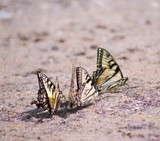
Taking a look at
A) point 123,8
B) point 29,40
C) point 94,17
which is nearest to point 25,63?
point 29,40

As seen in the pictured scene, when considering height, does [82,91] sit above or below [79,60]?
below

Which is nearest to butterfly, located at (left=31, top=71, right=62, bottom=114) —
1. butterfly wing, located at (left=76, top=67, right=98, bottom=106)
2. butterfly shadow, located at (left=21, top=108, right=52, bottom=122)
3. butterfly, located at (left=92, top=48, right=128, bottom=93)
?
butterfly shadow, located at (left=21, top=108, right=52, bottom=122)

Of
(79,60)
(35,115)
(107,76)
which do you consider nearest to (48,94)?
(35,115)

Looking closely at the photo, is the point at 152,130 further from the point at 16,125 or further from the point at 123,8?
the point at 123,8

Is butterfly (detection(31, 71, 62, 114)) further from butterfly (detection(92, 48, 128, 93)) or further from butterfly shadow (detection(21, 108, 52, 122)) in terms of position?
butterfly (detection(92, 48, 128, 93))

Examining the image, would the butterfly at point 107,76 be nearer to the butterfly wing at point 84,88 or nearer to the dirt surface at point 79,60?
the dirt surface at point 79,60

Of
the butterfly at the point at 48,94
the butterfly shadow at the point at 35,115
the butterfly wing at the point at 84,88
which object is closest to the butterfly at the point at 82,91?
the butterfly wing at the point at 84,88

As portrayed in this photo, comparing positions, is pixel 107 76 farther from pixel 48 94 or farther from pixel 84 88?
pixel 48 94
